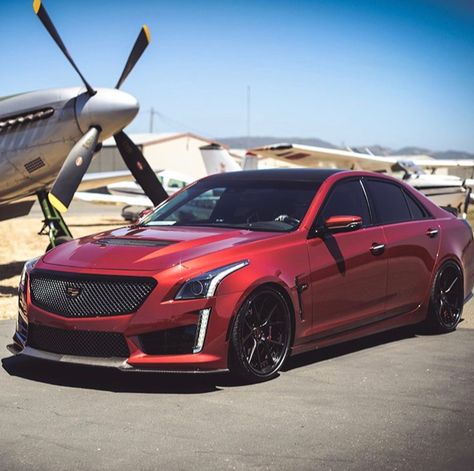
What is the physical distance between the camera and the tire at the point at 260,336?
5.83 meters

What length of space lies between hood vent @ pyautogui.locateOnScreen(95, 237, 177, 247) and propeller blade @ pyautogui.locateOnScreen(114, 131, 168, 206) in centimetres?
787

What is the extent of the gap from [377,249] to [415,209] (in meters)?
1.11

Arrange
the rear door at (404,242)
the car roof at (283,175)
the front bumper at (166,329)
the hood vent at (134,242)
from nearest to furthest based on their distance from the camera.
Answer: the front bumper at (166,329) < the hood vent at (134,242) < the car roof at (283,175) < the rear door at (404,242)

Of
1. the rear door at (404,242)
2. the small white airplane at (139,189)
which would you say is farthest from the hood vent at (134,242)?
the small white airplane at (139,189)

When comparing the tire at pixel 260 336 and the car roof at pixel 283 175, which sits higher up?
the car roof at pixel 283 175

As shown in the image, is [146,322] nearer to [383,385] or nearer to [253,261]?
[253,261]

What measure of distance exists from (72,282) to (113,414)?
1.11 meters

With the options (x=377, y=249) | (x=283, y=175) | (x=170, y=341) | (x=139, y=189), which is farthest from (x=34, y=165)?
(x=139, y=189)

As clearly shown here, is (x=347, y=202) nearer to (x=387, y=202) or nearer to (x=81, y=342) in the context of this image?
(x=387, y=202)

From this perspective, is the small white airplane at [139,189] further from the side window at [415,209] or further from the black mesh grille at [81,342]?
the black mesh grille at [81,342]

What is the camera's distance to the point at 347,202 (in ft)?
23.7

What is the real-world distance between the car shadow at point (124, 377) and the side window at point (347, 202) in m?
1.16

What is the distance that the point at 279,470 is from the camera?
13.5ft

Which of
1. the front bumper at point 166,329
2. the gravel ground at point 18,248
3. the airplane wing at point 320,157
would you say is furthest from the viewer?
the airplane wing at point 320,157
